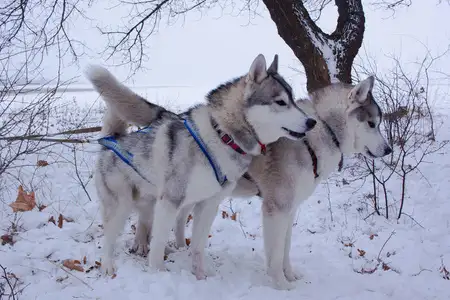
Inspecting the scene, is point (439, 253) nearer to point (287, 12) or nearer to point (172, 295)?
point (172, 295)

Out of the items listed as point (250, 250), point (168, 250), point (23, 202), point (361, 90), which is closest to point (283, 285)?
point (250, 250)

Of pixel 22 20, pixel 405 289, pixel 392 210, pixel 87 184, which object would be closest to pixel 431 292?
pixel 405 289

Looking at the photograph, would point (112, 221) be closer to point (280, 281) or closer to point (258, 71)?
point (280, 281)

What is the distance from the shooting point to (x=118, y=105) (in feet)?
11.8

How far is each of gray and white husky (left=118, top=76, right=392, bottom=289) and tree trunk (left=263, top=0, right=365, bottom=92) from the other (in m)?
2.99

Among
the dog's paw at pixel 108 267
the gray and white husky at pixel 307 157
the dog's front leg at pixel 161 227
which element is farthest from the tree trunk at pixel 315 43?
the dog's paw at pixel 108 267

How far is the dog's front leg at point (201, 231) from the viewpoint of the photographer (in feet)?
11.5

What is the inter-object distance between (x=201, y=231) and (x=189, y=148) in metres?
0.85

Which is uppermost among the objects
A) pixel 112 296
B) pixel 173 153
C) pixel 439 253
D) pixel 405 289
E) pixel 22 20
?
pixel 22 20

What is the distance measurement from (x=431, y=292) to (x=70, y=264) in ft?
10.1

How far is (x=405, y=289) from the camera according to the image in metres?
3.29

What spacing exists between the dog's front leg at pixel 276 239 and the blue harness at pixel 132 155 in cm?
54

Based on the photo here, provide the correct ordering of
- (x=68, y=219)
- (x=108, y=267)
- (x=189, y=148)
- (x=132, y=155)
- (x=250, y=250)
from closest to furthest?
(x=189, y=148)
(x=108, y=267)
(x=132, y=155)
(x=250, y=250)
(x=68, y=219)

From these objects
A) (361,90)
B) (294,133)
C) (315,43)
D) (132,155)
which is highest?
(315,43)
